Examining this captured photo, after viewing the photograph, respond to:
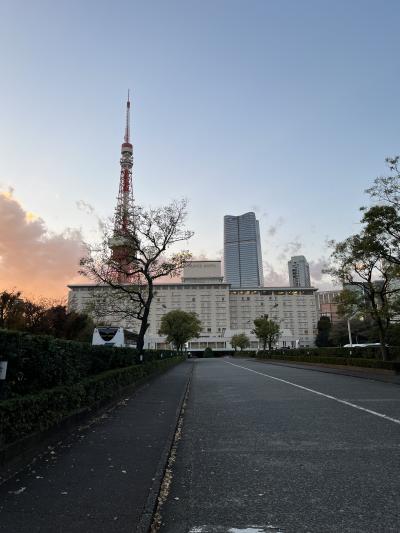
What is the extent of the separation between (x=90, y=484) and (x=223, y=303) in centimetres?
16631

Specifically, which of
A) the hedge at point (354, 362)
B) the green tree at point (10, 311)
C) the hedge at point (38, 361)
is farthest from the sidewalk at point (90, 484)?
the green tree at point (10, 311)

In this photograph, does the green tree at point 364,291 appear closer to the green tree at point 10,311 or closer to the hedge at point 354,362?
the hedge at point 354,362

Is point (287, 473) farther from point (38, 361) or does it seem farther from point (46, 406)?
point (38, 361)

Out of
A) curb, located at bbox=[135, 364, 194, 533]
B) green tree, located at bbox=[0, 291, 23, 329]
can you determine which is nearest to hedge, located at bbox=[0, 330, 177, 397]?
curb, located at bbox=[135, 364, 194, 533]

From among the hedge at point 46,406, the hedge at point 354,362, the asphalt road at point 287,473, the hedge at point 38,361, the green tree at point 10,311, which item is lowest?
the asphalt road at point 287,473

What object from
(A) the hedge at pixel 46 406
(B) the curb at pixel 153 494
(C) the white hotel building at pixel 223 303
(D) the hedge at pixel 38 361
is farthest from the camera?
(C) the white hotel building at pixel 223 303

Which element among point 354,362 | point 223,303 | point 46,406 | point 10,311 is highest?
point 223,303

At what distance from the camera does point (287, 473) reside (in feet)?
16.7

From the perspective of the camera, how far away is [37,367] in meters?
7.06

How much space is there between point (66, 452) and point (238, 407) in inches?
230

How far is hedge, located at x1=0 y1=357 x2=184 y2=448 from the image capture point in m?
5.26

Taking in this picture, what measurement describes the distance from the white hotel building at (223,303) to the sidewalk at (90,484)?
499ft

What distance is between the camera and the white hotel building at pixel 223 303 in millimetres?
167500

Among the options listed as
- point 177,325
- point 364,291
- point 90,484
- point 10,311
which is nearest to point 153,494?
point 90,484
